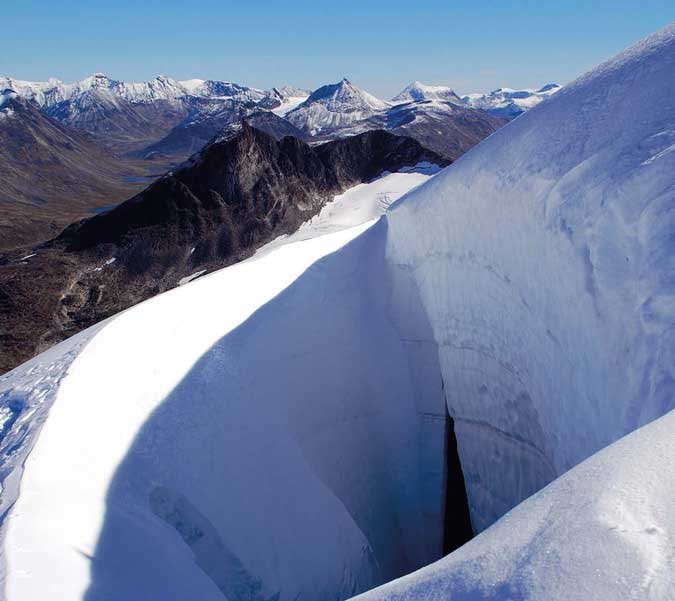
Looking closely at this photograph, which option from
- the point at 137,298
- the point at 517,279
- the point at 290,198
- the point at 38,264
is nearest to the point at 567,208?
the point at 517,279

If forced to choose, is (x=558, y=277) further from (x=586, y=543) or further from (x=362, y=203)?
(x=362, y=203)

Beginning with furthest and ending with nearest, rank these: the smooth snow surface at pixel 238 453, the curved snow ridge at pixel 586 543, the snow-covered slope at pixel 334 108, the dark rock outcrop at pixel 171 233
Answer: the snow-covered slope at pixel 334 108, the dark rock outcrop at pixel 171 233, the smooth snow surface at pixel 238 453, the curved snow ridge at pixel 586 543

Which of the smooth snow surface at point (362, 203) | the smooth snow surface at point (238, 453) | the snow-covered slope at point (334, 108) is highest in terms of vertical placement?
the snow-covered slope at point (334, 108)

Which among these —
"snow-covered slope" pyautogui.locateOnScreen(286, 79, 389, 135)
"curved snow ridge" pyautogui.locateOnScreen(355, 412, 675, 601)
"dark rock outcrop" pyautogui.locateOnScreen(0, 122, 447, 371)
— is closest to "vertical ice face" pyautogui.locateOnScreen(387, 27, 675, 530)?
"curved snow ridge" pyautogui.locateOnScreen(355, 412, 675, 601)

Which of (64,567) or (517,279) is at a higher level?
(517,279)

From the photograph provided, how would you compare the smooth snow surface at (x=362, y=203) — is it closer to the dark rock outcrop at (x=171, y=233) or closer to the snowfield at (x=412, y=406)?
the dark rock outcrop at (x=171, y=233)

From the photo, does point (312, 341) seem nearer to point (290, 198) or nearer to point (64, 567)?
point (64, 567)

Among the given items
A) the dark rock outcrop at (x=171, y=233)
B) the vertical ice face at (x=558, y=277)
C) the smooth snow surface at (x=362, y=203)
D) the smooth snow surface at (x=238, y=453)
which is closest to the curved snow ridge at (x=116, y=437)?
the smooth snow surface at (x=238, y=453)
